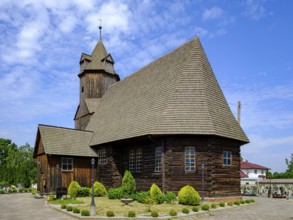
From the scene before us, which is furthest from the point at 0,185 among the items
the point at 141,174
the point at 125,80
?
the point at 141,174

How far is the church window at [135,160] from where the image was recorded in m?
25.4

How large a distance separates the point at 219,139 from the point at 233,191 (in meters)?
4.10

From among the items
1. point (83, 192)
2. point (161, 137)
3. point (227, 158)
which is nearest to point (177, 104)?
point (161, 137)

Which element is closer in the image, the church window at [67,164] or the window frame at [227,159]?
the window frame at [227,159]

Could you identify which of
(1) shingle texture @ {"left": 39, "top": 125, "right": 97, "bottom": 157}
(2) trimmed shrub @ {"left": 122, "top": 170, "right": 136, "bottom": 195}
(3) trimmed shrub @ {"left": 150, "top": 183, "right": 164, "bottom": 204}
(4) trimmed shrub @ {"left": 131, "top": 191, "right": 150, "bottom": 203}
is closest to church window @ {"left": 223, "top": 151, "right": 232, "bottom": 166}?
(3) trimmed shrub @ {"left": 150, "top": 183, "right": 164, "bottom": 204}

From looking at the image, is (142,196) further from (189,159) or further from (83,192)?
(83,192)

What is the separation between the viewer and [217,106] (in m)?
23.7

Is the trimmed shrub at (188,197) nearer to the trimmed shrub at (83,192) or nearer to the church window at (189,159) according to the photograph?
the church window at (189,159)

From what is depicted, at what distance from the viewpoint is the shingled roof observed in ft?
72.5

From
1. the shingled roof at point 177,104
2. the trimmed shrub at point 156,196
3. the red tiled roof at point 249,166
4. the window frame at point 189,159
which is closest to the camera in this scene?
the trimmed shrub at point 156,196

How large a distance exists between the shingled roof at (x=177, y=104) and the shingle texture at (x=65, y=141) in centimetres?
109

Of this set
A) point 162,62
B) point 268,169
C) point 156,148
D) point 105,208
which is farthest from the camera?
point 268,169

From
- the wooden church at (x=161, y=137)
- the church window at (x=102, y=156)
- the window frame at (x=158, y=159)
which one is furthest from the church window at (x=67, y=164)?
the window frame at (x=158, y=159)

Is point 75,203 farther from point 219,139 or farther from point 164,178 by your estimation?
point 219,139
